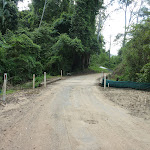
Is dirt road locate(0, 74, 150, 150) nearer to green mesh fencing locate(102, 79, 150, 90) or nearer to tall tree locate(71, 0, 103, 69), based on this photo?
green mesh fencing locate(102, 79, 150, 90)

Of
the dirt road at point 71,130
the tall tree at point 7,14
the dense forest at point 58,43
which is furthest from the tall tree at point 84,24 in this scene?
the dirt road at point 71,130

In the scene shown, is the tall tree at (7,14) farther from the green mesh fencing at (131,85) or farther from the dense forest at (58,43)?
the green mesh fencing at (131,85)

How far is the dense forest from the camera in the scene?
14.0 meters

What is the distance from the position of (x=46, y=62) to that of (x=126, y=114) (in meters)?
20.3

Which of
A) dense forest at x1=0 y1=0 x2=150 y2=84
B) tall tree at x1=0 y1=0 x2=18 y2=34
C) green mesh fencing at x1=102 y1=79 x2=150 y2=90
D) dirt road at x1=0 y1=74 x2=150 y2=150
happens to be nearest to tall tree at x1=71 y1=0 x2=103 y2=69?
dense forest at x1=0 y1=0 x2=150 y2=84

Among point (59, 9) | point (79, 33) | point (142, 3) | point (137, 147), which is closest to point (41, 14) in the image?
point (59, 9)

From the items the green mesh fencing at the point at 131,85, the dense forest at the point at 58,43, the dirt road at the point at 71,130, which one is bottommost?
the dirt road at the point at 71,130

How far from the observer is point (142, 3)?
104ft

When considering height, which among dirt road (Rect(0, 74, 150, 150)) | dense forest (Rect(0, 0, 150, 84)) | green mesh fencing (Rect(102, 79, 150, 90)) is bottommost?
dirt road (Rect(0, 74, 150, 150))

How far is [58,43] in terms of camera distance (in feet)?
76.4

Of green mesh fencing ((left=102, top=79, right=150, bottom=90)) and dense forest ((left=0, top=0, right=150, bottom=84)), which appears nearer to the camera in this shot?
green mesh fencing ((left=102, top=79, right=150, bottom=90))

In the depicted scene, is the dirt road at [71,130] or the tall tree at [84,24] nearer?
the dirt road at [71,130]

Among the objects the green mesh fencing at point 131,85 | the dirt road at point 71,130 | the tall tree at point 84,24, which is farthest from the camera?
the tall tree at point 84,24

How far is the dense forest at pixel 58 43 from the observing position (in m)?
14.0
